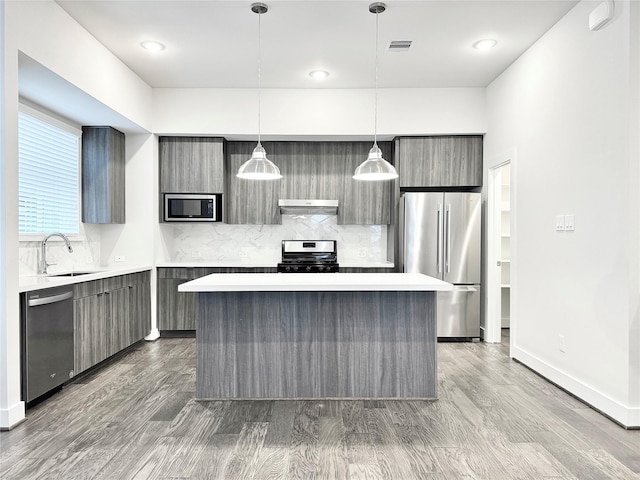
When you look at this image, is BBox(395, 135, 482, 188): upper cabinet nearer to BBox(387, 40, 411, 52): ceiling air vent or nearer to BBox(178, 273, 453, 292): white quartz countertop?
BBox(387, 40, 411, 52): ceiling air vent

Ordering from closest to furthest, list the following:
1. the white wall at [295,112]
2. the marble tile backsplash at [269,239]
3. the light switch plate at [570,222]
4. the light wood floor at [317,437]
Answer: the light wood floor at [317,437]
the light switch plate at [570,222]
the white wall at [295,112]
the marble tile backsplash at [269,239]

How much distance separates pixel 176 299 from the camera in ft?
16.8

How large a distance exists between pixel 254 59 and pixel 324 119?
3.73 ft

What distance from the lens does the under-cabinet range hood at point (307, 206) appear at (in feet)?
17.2

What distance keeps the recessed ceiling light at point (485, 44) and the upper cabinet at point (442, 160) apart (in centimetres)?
130

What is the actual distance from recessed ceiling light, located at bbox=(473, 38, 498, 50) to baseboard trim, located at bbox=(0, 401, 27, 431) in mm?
4386

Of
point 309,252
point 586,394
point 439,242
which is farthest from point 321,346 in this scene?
point 309,252

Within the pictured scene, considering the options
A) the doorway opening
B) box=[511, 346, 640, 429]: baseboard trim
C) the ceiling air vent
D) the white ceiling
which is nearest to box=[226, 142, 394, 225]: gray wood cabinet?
the white ceiling

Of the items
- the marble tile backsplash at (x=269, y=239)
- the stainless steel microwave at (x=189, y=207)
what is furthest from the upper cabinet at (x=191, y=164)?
the marble tile backsplash at (x=269, y=239)

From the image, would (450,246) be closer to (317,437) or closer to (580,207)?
(580,207)

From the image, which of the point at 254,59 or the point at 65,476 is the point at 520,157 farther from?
the point at 65,476

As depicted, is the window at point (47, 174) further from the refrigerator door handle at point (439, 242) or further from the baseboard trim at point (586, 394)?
the baseboard trim at point (586, 394)

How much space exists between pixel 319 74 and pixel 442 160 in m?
1.72

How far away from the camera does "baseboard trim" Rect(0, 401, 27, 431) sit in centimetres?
266
